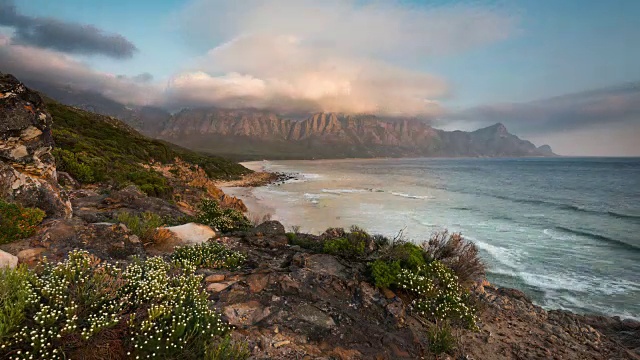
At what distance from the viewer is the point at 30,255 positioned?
7160mm

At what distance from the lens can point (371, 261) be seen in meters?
9.21

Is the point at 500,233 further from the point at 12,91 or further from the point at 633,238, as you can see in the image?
the point at 12,91

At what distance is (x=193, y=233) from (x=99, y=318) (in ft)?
21.7

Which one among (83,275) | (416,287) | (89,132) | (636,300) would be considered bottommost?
(636,300)

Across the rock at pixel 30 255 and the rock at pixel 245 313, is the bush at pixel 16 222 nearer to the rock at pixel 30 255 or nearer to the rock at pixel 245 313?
the rock at pixel 30 255

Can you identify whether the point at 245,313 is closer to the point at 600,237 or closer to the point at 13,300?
the point at 13,300

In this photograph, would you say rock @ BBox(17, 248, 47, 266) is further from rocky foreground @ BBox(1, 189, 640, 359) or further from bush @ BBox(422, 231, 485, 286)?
bush @ BBox(422, 231, 485, 286)

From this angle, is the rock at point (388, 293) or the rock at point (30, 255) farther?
the rock at point (388, 293)

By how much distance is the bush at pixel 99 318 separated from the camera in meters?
4.16

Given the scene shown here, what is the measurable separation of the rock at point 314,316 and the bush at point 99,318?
5.65 ft

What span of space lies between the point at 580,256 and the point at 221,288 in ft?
85.7

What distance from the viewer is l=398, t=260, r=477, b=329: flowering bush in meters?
7.46

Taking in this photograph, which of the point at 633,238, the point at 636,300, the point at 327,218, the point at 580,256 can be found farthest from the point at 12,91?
the point at 633,238

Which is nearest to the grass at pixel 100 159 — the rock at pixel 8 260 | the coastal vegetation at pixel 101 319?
the rock at pixel 8 260
